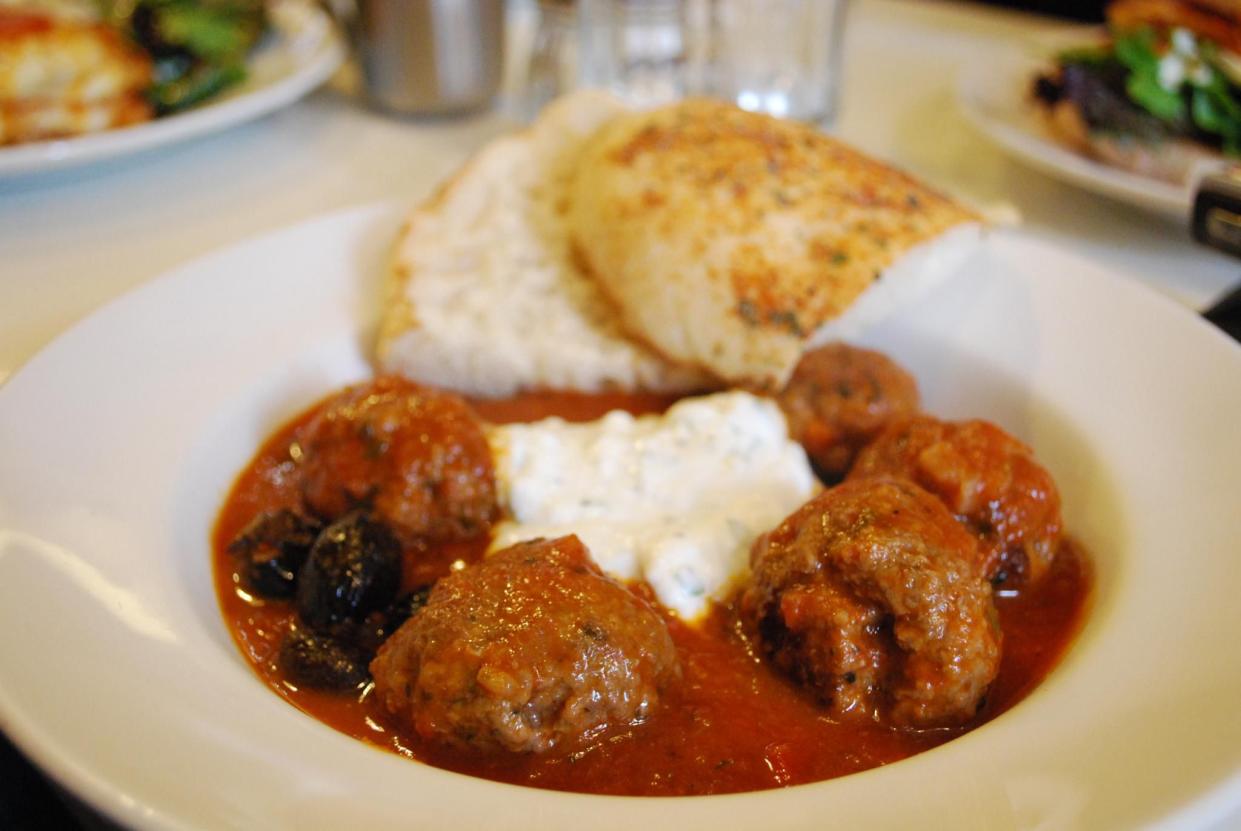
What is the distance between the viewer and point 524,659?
78.7 inches

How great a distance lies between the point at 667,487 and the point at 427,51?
3111 mm

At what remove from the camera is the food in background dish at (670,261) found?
10.0 feet

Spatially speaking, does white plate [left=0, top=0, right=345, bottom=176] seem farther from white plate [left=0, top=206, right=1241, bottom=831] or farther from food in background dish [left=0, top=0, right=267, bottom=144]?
white plate [left=0, top=206, right=1241, bottom=831]

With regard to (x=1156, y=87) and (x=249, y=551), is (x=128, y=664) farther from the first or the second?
(x=1156, y=87)

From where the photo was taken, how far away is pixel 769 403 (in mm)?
3057

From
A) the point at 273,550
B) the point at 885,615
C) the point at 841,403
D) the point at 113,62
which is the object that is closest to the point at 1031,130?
the point at 841,403

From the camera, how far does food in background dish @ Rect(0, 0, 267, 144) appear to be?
432 centimetres

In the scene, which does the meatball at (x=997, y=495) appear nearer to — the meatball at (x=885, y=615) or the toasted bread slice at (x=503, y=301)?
the meatball at (x=885, y=615)

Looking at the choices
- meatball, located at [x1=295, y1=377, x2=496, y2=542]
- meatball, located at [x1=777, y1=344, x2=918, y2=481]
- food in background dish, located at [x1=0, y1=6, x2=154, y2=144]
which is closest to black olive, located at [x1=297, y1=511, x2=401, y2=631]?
→ meatball, located at [x1=295, y1=377, x2=496, y2=542]

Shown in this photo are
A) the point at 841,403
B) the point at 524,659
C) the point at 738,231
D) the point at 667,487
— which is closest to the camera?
the point at 524,659

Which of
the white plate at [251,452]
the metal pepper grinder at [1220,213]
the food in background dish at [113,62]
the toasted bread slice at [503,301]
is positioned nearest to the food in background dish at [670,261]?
the toasted bread slice at [503,301]

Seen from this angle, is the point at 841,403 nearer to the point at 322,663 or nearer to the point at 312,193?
the point at 322,663

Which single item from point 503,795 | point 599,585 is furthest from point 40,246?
point 503,795

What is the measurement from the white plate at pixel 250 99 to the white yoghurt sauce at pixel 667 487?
2168 mm
